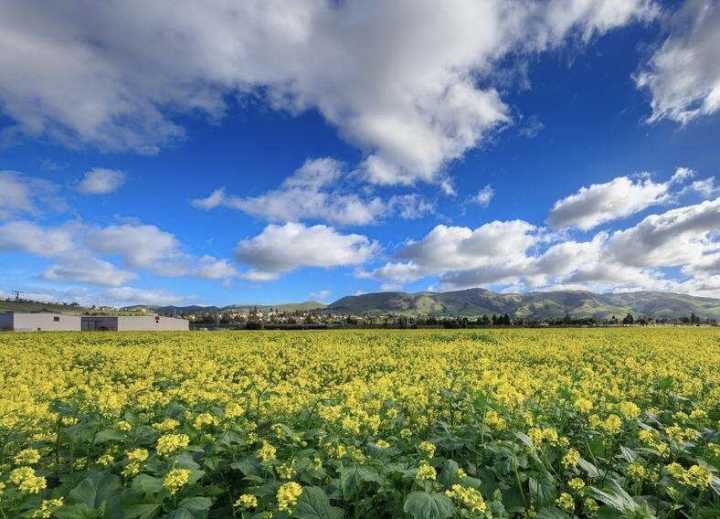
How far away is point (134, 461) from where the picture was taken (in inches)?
179

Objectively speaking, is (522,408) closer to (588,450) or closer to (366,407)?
(588,450)

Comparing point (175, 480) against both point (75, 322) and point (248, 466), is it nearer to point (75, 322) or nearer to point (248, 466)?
point (248, 466)

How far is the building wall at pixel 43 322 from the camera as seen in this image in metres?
92.5

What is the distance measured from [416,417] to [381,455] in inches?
91.8

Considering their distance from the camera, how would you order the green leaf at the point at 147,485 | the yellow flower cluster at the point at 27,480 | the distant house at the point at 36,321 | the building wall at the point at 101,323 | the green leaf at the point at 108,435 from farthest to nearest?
1. the building wall at the point at 101,323
2. the distant house at the point at 36,321
3. the green leaf at the point at 108,435
4. the yellow flower cluster at the point at 27,480
5. the green leaf at the point at 147,485

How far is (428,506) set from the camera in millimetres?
3410

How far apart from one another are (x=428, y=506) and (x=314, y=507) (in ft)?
3.39

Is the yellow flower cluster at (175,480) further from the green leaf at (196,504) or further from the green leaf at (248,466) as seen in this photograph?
the green leaf at (248,466)

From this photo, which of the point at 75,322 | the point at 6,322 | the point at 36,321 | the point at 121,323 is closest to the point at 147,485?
the point at 6,322

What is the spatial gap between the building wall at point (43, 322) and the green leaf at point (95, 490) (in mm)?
105978

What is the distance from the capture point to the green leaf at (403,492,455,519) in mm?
3320


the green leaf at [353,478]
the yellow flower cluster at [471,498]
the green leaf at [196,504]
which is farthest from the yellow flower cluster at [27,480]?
the yellow flower cluster at [471,498]

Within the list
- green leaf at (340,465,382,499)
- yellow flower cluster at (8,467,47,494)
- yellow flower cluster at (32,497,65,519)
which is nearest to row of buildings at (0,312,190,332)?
yellow flower cluster at (8,467,47,494)

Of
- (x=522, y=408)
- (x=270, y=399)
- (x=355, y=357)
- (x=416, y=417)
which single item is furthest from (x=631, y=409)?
(x=355, y=357)
